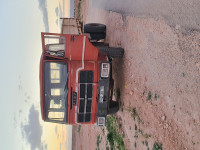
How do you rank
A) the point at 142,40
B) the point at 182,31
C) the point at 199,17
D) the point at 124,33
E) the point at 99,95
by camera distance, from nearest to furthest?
the point at 199,17 → the point at 182,31 → the point at 142,40 → the point at 99,95 → the point at 124,33

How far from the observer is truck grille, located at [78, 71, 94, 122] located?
705 centimetres

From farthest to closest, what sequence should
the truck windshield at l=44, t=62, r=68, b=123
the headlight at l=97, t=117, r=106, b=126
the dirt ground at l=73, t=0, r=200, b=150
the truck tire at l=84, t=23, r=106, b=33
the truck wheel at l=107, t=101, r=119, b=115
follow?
the truck tire at l=84, t=23, r=106, b=33 < the truck wheel at l=107, t=101, r=119, b=115 < the headlight at l=97, t=117, r=106, b=126 < the truck windshield at l=44, t=62, r=68, b=123 < the dirt ground at l=73, t=0, r=200, b=150

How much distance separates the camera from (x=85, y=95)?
7.14m

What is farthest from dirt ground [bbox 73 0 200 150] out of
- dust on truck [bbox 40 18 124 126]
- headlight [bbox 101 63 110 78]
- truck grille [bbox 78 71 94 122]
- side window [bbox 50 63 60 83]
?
side window [bbox 50 63 60 83]

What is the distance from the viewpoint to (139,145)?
6.93m

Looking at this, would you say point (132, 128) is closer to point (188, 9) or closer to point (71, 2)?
point (188, 9)

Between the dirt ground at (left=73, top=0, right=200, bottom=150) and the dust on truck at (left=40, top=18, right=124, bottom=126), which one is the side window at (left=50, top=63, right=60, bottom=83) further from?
the dirt ground at (left=73, top=0, right=200, bottom=150)

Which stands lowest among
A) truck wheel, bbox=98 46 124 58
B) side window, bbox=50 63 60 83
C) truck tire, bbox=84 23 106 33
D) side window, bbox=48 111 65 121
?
side window, bbox=48 111 65 121

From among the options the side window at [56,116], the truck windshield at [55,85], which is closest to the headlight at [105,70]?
the truck windshield at [55,85]

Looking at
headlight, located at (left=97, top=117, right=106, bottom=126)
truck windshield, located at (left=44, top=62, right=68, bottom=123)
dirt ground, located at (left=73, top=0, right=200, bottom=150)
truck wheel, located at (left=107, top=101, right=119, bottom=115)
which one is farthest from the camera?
truck wheel, located at (left=107, top=101, right=119, bottom=115)

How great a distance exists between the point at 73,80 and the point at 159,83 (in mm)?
2661

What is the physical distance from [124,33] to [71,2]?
28.6 meters

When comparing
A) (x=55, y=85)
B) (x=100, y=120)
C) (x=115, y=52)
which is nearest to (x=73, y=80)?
(x=55, y=85)

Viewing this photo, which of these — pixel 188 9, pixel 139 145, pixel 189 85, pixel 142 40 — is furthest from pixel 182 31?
pixel 139 145
